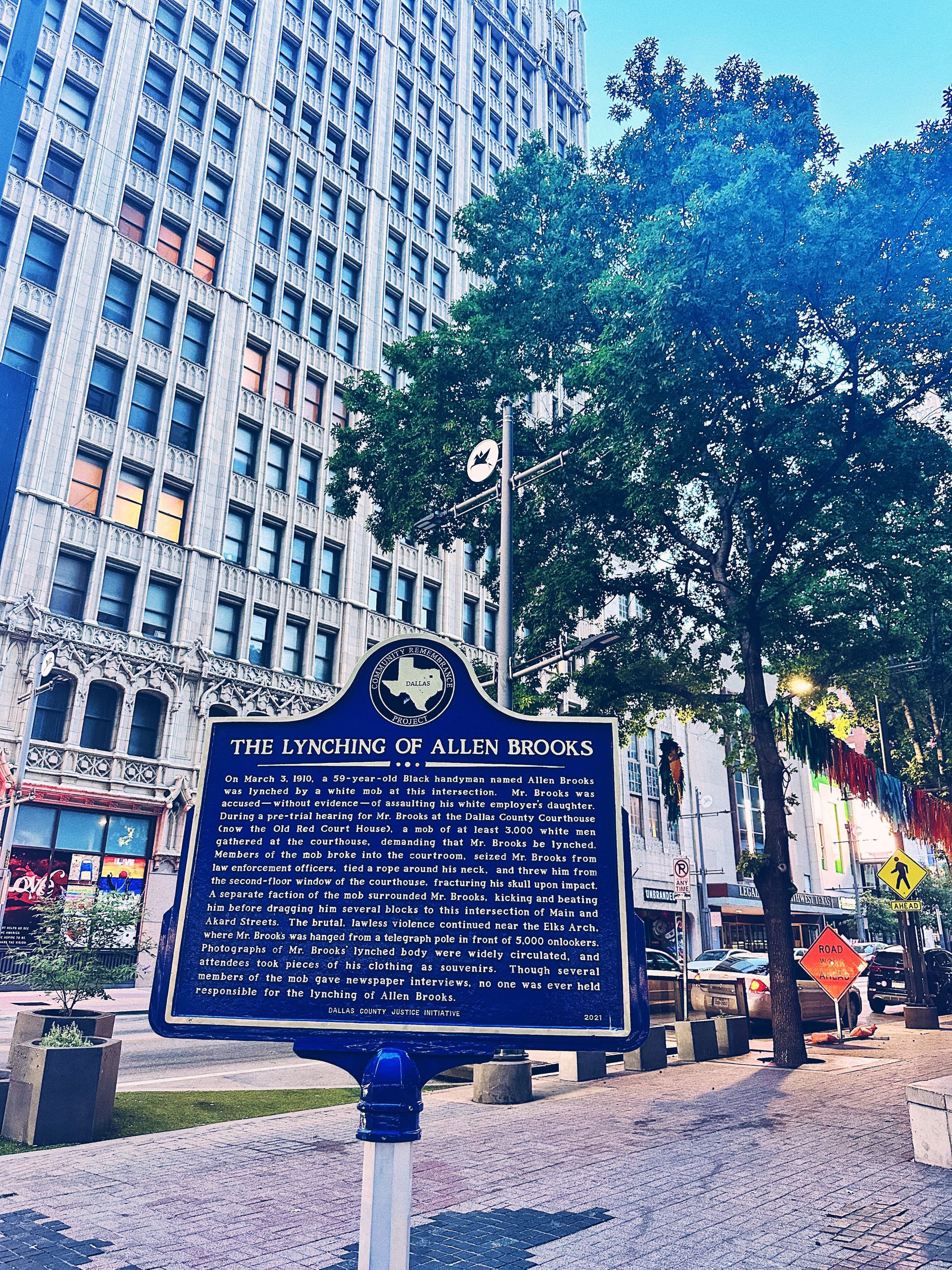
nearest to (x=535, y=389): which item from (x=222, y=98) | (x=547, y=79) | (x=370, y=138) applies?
(x=222, y=98)

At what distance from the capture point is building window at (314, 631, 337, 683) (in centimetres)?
3519

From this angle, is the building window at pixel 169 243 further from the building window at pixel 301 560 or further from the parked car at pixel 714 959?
the parked car at pixel 714 959

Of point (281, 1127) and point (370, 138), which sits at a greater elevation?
point (370, 138)

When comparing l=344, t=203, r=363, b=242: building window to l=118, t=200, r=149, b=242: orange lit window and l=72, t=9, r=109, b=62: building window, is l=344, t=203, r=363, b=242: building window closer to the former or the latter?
l=118, t=200, r=149, b=242: orange lit window

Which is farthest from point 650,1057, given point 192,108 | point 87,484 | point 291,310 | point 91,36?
point 192,108

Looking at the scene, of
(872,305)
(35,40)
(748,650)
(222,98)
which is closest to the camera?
(35,40)

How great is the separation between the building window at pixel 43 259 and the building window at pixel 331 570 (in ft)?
44.5

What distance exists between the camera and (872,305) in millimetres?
14312

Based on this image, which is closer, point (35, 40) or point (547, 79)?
point (35, 40)

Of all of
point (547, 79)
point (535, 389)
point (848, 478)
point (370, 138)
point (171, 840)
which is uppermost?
point (547, 79)

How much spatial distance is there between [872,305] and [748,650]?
6.30 m

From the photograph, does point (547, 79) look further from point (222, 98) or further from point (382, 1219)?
point (382, 1219)

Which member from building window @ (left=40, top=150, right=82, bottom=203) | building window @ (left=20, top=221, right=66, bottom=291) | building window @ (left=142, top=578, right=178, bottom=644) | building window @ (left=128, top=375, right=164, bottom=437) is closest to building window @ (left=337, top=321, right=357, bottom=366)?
building window @ (left=128, top=375, right=164, bottom=437)

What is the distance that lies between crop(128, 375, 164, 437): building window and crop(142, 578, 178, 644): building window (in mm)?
5444
